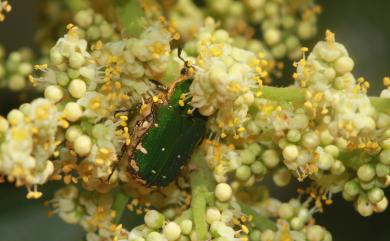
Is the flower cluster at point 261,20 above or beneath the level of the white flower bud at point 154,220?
above

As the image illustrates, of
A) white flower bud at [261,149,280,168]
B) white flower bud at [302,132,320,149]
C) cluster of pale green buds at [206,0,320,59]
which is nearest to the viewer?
white flower bud at [302,132,320,149]

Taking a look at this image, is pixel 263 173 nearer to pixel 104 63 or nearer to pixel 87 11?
pixel 104 63

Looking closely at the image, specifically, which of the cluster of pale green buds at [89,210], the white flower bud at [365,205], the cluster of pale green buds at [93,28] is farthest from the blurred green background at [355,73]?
the white flower bud at [365,205]

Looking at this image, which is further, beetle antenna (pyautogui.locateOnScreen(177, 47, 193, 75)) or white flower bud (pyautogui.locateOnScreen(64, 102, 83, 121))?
beetle antenna (pyautogui.locateOnScreen(177, 47, 193, 75))

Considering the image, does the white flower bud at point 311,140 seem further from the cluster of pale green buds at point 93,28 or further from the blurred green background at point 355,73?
the blurred green background at point 355,73

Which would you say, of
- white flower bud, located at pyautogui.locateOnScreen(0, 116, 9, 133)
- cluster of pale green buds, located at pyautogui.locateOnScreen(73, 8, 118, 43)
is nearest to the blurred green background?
cluster of pale green buds, located at pyautogui.locateOnScreen(73, 8, 118, 43)

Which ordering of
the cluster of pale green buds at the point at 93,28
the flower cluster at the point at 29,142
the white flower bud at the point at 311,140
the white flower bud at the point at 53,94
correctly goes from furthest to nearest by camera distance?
the cluster of pale green buds at the point at 93,28
the white flower bud at the point at 311,140
the white flower bud at the point at 53,94
the flower cluster at the point at 29,142

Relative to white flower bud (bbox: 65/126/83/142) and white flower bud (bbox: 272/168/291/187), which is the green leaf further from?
white flower bud (bbox: 272/168/291/187)
